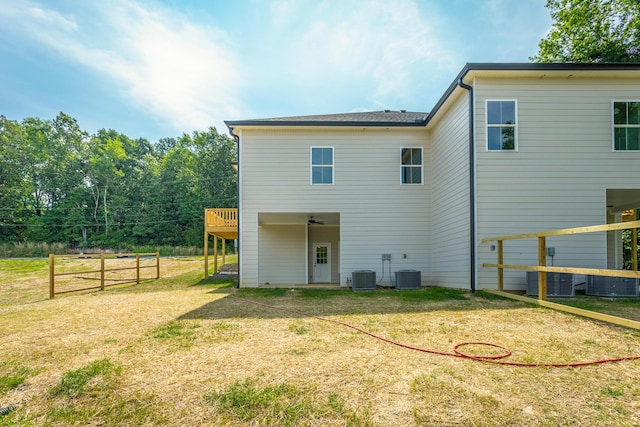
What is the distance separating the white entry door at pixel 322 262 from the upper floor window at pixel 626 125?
924cm

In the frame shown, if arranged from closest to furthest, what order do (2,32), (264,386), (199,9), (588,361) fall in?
1. (264,386)
2. (588,361)
3. (199,9)
4. (2,32)

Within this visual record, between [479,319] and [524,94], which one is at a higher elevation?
[524,94]

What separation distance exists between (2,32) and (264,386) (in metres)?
17.9

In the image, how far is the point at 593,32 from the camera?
1473 centimetres

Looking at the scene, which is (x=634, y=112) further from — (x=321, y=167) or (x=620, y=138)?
(x=321, y=167)

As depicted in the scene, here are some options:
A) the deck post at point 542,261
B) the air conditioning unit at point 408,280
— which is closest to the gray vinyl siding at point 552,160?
the deck post at point 542,261

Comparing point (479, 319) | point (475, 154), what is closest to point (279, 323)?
point (479, 319)

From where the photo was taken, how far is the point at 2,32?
12773 mm

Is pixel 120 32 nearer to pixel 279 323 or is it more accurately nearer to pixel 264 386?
pixel 279 323

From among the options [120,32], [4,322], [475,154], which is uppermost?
[120,32]

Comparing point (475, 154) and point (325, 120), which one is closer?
point (475, 154)

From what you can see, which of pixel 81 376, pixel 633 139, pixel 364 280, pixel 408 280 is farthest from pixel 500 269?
Result: pixel 81 376

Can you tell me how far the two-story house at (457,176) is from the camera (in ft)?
24.5

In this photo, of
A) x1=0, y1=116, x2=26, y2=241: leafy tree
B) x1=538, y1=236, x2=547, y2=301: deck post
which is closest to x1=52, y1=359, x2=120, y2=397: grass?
x1=538, y1=236, x2=547, y2=301: deck post
